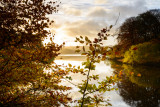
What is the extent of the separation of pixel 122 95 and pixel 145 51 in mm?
22155

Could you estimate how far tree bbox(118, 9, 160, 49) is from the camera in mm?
35844

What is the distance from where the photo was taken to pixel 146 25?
127 ft

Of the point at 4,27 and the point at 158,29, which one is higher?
the point at 158,29

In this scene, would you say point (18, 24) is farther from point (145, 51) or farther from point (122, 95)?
point (145, 51)

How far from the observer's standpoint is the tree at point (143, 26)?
1411 inches

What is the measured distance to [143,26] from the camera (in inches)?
1510

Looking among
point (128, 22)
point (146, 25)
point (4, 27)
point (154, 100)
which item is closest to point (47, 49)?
point (4, 27)

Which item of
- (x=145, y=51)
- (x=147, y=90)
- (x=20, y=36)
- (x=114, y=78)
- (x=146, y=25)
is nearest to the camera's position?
(x=114, y=78)

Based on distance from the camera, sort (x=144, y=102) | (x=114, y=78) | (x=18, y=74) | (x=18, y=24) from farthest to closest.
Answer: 1. (x=144, y=102)
2. (x=18, y=74)
3. (x=18, y=24)
4. (x=114, y=78)

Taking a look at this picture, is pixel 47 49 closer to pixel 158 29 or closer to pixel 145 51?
pixel 145 51

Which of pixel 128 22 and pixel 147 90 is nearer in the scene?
pixel 147 90

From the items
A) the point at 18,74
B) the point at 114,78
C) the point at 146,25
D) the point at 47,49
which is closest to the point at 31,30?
the point at 47,49

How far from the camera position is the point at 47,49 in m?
5.75

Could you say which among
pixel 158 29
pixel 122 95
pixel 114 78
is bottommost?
pixel 122 95
